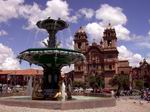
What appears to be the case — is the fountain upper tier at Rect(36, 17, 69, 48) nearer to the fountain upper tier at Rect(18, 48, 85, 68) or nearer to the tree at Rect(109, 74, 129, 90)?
the fountain upper tier at Rect(18, 48, 85, 68)

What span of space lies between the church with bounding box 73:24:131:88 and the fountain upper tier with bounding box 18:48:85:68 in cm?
Answer: 8855

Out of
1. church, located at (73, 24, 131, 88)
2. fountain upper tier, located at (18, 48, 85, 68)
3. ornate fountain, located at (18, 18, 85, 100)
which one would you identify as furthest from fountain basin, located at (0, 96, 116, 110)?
church, located at (73, 24, 131, 88)

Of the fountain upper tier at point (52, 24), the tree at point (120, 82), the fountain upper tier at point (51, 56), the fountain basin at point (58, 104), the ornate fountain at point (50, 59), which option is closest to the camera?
the fountain basin at point (58, 104)

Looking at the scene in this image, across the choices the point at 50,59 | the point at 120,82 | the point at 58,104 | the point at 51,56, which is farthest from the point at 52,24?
the point at 120,82

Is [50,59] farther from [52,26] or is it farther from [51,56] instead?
[52,26]

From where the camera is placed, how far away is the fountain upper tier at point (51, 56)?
1977 cm

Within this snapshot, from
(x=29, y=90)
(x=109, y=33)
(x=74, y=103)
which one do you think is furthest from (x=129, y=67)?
(x=74, y=103)

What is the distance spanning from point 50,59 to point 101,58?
96354 millimetres

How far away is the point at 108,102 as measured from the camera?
57.2ft

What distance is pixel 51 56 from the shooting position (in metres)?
20.8

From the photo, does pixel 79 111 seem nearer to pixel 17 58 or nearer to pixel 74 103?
pixel 74 103

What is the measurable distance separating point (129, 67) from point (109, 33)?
14.4m

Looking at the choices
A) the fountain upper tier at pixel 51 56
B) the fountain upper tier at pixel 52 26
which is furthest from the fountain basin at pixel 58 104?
the fountain upper tier at pixel 52 26

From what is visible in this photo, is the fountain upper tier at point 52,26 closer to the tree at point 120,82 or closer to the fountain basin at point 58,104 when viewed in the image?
the fountain basin at point 58,104
